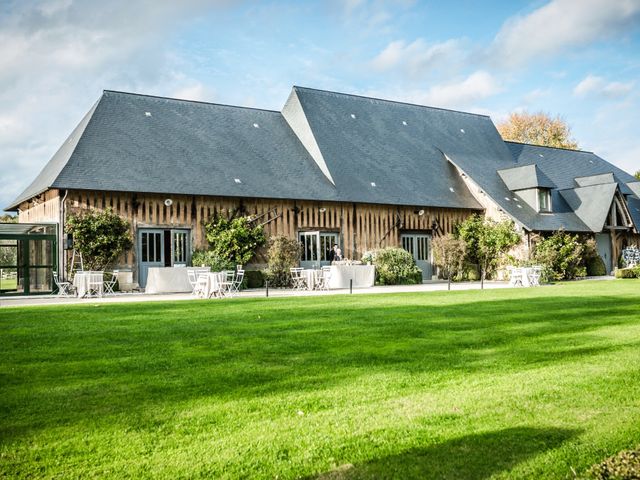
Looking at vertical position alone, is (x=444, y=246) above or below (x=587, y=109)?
below

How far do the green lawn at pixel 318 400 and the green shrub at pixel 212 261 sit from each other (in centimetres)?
1090

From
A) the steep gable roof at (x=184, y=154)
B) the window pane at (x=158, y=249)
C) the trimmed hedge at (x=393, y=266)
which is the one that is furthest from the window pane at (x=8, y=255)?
the trimmed hedge at (x=393, y=266)

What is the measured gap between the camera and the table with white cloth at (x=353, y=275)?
64.1 ft

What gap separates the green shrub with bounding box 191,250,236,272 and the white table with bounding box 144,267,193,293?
3.82 ft

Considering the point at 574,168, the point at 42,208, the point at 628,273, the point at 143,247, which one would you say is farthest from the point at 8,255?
the point at 574,168

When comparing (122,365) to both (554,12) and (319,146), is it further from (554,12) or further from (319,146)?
(319,146)

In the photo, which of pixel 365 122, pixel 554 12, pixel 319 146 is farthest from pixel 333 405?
pixel 365 122

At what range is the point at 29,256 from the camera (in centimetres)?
1912

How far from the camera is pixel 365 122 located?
27.6 metres

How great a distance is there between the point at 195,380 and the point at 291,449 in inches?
72.8

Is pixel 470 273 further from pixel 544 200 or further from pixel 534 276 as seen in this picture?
pixel 544 200

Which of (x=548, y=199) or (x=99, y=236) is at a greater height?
(x=548, y=199)

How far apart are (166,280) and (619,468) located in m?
16.1

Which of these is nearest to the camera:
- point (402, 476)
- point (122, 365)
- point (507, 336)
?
point (402, 476)
